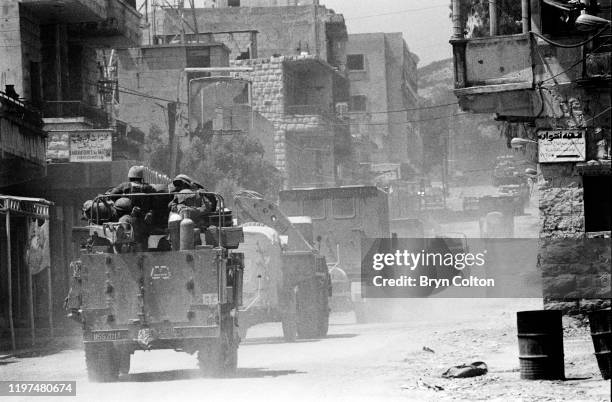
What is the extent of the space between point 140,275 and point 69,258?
77.7ft

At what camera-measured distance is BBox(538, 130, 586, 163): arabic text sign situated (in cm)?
1891

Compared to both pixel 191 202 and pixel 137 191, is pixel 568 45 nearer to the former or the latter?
pixel 191 202

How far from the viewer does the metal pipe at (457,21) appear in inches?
802

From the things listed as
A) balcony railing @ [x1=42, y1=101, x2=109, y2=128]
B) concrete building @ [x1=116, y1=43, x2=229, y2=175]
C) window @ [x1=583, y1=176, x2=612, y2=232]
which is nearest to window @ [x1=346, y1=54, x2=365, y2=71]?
concrete building @ [x1=116, y1=43, x2=229, y2=175]

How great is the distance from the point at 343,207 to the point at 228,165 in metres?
23.0

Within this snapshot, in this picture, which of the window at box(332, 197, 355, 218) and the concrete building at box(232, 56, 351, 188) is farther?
the concrete building at box(232, 56, 351, 188)

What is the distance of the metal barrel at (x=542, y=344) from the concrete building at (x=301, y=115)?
54.3 metres

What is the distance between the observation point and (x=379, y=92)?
95375 mm

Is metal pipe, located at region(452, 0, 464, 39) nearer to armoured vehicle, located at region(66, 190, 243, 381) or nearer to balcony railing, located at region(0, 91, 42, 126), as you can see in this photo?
armoured vehicle, located at region(66, 190, 243, 381)

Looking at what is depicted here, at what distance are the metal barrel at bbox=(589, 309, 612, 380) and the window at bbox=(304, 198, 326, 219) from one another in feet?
73.2

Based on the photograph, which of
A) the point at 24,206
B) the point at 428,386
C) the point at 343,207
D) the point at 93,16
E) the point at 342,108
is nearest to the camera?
the point at 428,386

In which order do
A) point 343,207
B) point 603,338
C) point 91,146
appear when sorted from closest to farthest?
1. point 603,338
2. point 343,207
3. point 91,146

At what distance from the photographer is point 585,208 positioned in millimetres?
19062

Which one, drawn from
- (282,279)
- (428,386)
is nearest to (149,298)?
(428,386)
